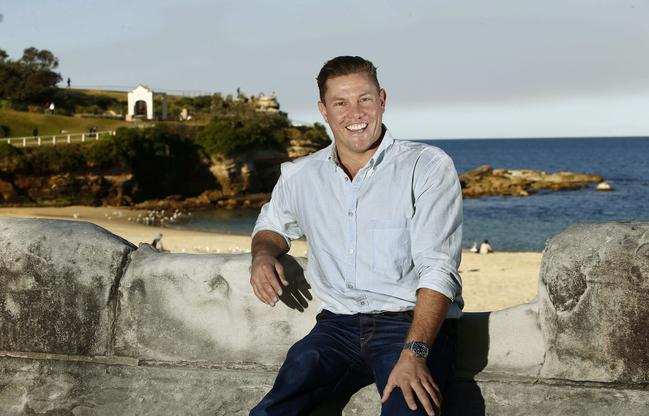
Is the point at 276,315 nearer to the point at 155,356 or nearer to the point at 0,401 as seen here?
the point at 155,356

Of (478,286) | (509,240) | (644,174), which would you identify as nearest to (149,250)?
(478,286)

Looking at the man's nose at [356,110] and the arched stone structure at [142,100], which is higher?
the arched stone structure at [142,100]

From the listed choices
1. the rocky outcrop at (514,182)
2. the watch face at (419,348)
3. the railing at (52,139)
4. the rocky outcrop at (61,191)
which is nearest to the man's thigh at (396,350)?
the watch face at (419,348)

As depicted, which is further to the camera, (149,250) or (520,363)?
(149,250)

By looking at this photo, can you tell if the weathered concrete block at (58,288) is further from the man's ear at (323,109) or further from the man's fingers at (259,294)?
the man's ear at (323,109)

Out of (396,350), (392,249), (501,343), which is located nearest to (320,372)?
(396,350)

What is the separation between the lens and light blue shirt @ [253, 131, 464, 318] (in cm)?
307

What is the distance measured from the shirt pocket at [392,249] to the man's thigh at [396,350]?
0.19 metres

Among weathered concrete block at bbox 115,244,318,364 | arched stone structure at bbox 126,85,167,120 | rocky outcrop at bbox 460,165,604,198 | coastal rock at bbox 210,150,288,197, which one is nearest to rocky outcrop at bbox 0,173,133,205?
coastal rock at bbox 210,150,288,197

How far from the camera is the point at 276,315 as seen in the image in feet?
11.4

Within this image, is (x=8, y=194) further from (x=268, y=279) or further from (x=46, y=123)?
(x=268, y=279)

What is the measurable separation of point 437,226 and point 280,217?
820mm

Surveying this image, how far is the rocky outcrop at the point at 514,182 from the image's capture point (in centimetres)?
5780

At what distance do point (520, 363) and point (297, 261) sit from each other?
101cm
